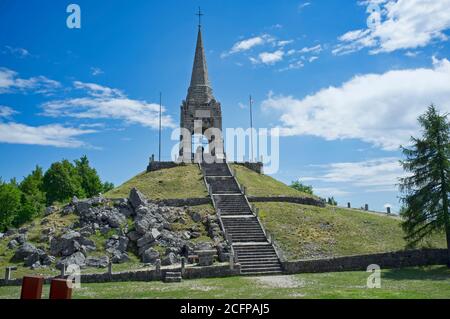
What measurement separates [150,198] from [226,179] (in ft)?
35.2

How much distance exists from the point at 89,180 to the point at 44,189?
898cm

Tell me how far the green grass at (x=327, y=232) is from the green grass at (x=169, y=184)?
820cm

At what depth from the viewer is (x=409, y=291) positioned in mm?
17328

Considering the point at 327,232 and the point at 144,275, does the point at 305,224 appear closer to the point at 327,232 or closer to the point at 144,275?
the point at 327,232

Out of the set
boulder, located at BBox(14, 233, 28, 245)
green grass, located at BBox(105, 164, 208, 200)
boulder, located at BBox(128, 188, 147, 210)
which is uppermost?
green grass, located at BBox(105, 164, 208, 200)

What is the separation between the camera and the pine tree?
26484mm

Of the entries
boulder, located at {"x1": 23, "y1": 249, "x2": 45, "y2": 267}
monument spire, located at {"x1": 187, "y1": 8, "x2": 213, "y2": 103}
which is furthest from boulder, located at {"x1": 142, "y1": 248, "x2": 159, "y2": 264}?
monument spire, located at {"x1": 187, "y1": 8, "x2": 213, "y2": 103}

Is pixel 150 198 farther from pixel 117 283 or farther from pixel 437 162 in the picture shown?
pixel 437 162

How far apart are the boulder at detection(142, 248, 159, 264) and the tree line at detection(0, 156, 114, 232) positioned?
3197 centimetres

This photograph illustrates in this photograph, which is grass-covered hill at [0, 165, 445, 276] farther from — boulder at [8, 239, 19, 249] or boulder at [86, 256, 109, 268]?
boulder at [86, 256, 109, 268]

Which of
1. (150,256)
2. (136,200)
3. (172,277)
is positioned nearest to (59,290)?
(172,277)

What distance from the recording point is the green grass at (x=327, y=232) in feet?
98.9

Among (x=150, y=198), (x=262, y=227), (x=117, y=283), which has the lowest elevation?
(x=117, y=283)

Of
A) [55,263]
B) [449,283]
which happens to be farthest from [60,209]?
[449,283]
